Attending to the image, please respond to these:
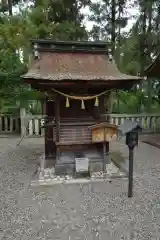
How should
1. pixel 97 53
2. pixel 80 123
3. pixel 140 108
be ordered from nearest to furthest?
pixel 80 123
pixel 97 53
pixel 140 108

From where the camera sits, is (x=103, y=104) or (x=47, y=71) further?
(x=103, y=104)

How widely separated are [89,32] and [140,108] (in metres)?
4.96

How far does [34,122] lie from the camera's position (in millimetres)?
8398

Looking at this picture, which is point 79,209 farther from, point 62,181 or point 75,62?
point 75,62

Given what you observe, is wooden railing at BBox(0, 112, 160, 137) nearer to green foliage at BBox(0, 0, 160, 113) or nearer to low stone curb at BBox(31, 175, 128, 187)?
green foliage at BBox(0, 0, 160, 113)

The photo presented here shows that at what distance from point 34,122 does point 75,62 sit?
436cm

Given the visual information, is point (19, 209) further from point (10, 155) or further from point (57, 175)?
point (10, 155)

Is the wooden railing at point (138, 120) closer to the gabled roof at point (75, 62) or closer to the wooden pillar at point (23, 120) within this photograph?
the wooden pillar at point (23, 120)

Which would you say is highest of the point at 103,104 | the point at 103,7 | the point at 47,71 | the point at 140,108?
the point at 103,7

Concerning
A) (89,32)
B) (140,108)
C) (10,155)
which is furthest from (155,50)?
(10,155)

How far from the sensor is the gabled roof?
408 centimetres

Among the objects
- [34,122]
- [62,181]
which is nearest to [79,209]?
[62,181]

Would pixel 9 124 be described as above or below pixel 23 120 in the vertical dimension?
below

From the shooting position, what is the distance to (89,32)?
1151 centimetres
